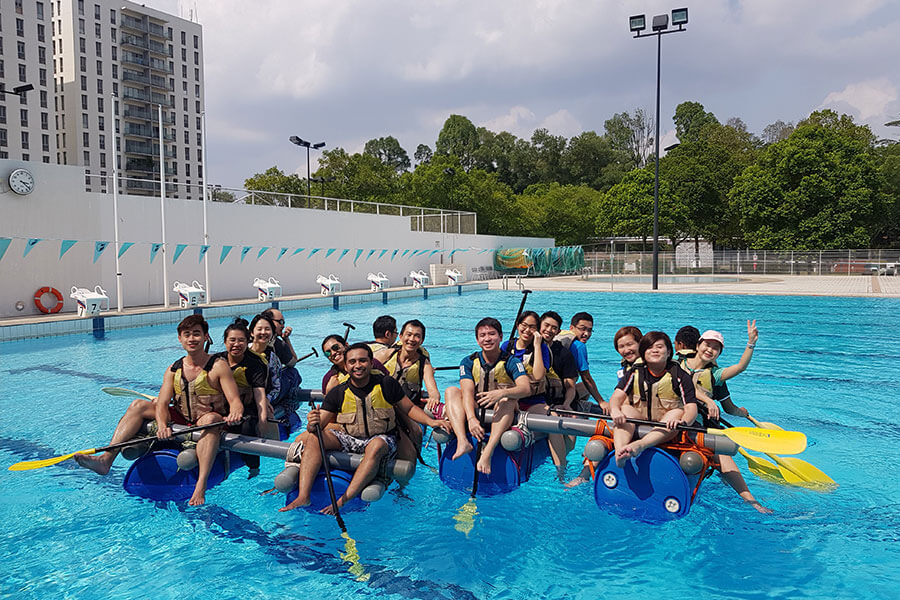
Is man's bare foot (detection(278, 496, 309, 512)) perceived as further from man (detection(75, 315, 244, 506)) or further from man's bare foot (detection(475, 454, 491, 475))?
man's bare foot (detection(475, 454, 491, 475))

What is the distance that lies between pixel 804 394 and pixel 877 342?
19.0 ft

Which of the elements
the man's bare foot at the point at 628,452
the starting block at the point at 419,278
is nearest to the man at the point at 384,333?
the man's bare foot at the point at 628,452

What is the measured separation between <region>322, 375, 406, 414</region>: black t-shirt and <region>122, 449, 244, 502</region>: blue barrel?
1.10 metres

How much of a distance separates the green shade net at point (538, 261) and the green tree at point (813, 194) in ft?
37.7

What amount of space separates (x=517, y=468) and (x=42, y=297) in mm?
16686

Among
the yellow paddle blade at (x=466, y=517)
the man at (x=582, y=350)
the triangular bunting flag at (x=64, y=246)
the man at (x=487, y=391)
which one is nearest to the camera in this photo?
the yellow paddle blade at (x=466, y=517)

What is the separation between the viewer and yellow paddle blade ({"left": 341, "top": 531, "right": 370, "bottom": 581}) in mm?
4016

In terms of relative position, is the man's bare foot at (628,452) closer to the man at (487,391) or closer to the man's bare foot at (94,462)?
the man at (487,391)

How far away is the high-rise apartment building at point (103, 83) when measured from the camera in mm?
60188

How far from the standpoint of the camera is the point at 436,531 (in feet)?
15.1

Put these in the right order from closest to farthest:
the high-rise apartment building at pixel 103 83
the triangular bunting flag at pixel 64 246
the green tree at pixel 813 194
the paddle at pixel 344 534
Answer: the paddle at pixel 344 534 < the triangular bunting flag at pixel 64 246 < the green tree at pixel 813 194 < the high-rise apartment building at pixel 103 83

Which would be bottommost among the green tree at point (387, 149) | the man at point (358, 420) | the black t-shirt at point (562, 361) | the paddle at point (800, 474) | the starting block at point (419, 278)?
the paddle at point (800, 474)

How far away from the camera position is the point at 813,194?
39906mm

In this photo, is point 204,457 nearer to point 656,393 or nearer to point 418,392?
point 418,392
